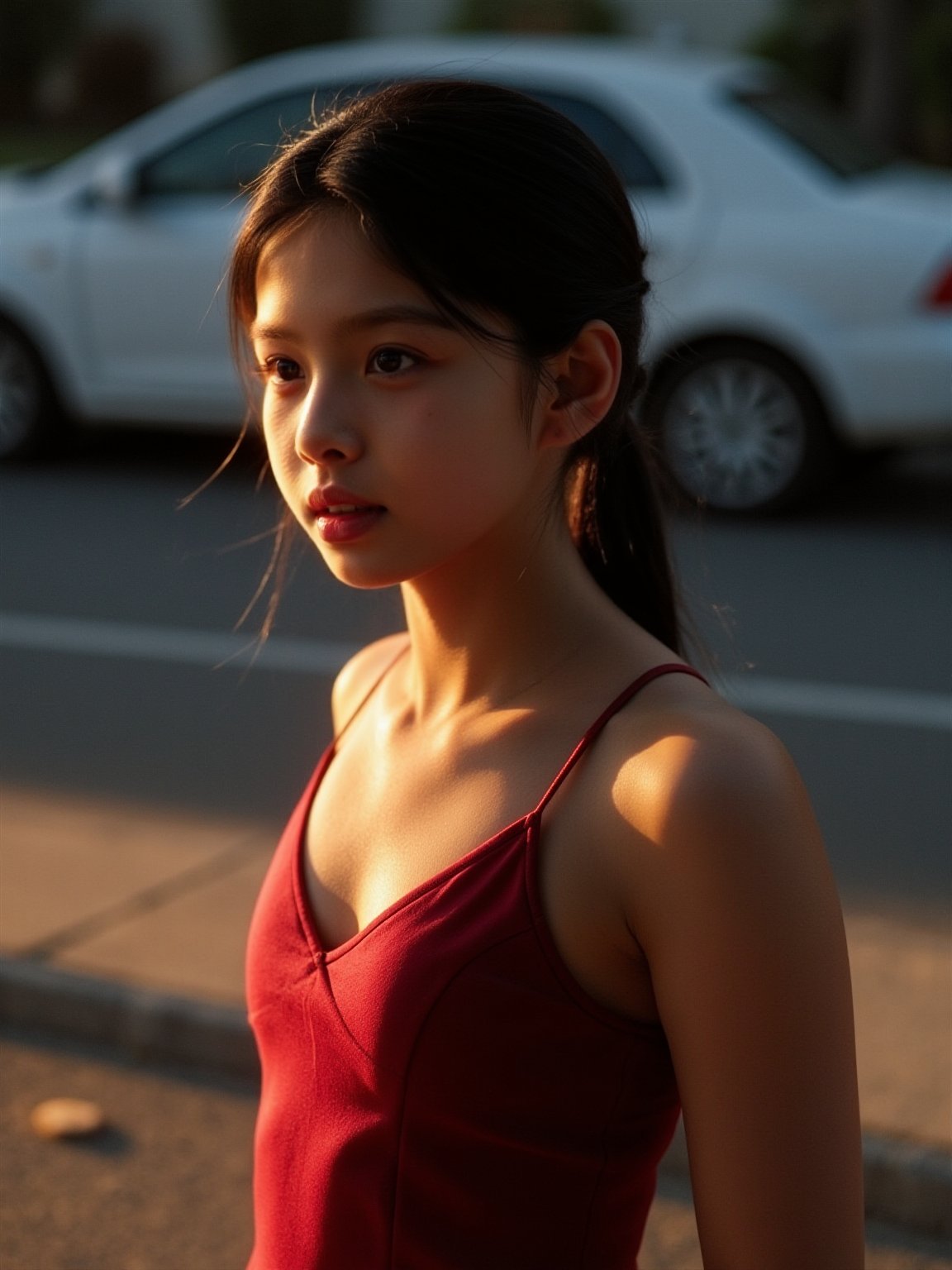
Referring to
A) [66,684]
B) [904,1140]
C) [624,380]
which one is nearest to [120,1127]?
[904,1140]

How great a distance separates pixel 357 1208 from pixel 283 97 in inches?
324

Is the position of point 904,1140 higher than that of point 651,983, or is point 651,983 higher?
point 651,983

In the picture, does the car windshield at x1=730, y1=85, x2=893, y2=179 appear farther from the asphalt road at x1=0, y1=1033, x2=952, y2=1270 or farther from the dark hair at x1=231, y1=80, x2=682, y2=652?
the dark hair at x1=231, y1=80, x2=682, y2=652

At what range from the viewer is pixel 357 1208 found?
1.55 metres

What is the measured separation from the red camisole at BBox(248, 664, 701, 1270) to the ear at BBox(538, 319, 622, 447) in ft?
0.76

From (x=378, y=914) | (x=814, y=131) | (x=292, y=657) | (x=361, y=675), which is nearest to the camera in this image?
(x=378, y=914)

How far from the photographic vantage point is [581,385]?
1622 mm

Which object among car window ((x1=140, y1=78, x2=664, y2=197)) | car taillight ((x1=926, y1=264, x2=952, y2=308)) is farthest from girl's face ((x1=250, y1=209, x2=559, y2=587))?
car window ((x1=140, y1=78, x2=664, y2=197))

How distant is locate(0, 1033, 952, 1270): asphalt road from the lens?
329 cm

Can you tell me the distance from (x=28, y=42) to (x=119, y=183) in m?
24.1

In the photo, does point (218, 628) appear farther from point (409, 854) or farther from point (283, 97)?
point (409, 854)

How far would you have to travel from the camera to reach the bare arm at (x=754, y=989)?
1.35 meters

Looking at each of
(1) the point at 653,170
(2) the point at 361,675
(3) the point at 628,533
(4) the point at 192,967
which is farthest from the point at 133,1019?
(1) the point at 653,170

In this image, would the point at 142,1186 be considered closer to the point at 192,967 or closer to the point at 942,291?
the point at 192,967
